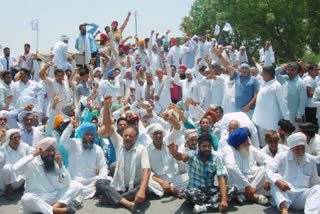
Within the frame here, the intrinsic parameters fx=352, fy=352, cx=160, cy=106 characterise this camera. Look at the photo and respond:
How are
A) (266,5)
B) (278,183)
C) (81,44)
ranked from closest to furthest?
(278,183) → (81,44) → (266,5)

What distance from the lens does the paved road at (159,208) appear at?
487 cm

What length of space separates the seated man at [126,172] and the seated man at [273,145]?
186 cm

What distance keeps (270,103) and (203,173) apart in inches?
90.0

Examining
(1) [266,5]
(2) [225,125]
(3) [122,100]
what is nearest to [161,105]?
(3) [122,100]

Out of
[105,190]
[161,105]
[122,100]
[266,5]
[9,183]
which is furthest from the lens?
[266,5]

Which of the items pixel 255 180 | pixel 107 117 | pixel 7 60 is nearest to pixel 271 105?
pixel 255 180

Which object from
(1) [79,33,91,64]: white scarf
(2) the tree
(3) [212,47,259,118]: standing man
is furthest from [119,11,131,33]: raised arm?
(2) the tree

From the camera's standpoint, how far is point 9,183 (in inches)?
219

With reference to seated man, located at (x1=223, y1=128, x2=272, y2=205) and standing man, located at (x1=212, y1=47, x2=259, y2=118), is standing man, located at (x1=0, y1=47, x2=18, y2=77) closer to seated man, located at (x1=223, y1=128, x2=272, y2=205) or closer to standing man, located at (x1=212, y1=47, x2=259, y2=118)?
standing man, located at (x1=212, y1=47, x2=259, y2=118)

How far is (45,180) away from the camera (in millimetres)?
4824

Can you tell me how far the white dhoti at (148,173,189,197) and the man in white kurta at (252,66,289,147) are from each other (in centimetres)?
193

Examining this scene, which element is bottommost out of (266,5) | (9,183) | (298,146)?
(9,183)

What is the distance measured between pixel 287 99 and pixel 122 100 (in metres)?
3.80

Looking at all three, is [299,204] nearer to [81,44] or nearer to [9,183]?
[9,183]
